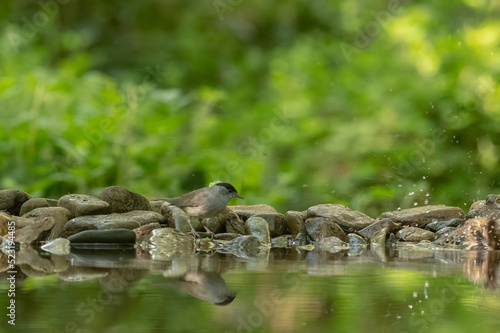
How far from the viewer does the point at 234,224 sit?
11.2 ft

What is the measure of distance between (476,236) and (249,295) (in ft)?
6.70

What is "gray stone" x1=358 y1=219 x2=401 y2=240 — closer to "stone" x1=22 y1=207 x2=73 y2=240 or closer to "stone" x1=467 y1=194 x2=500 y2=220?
"stone" x1=467 y1=194 x2=500 y2=220

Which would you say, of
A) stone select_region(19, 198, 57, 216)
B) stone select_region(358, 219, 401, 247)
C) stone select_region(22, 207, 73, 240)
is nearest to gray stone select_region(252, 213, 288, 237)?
stone select_region(358, 219, 401, 247)

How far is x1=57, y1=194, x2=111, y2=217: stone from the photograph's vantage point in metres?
3.16

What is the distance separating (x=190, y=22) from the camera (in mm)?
5789

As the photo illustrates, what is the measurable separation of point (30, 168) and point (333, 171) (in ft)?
6.91

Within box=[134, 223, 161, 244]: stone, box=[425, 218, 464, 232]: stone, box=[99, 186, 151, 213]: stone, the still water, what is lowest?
the still water

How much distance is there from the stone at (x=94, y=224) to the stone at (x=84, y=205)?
0.07m

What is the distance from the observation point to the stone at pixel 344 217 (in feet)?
11.7

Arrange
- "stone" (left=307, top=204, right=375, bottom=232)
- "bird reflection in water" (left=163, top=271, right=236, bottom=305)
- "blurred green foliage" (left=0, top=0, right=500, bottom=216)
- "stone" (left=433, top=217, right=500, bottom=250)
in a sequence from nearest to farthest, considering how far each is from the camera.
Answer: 1. "bird reflection in water" (left=163, top=271, right=236, bottom=305)
2. "stone" (left=433, top=217, right=500, bottom=250)
3. "stone" (left=307, top=204, right=375, bottom=232)
4. "blurred green foliage" (left=0, top=0, right=500, bottom=216)

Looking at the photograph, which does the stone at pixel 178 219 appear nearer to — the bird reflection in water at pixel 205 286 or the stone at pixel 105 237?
the stone at pixel 105 237

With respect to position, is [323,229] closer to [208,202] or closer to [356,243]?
[356,243]

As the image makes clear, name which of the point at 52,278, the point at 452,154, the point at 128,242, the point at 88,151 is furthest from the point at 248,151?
the point at 52,278

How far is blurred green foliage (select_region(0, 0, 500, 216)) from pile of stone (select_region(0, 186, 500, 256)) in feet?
2.92
